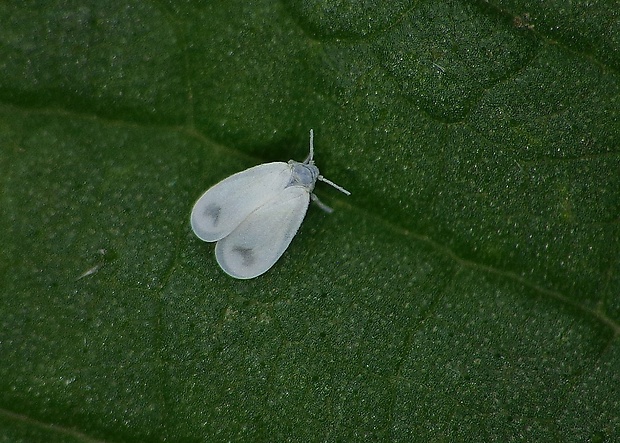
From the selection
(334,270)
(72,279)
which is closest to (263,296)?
(334,270)

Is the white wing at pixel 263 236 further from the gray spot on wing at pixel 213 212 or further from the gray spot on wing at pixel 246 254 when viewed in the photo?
the gray spot on wing at pixel 213 212

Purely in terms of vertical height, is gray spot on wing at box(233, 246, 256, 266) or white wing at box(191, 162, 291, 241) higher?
white wing at box(191, 162, 291, 241)

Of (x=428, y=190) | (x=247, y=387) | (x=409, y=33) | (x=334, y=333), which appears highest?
(x=409, y=33)

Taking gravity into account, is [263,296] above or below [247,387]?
above

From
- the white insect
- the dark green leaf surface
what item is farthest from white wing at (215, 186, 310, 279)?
the dark green leaf surface

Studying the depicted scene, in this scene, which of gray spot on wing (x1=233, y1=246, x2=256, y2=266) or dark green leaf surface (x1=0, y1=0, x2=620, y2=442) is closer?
dark green leaf surface (x1=0, y1=0, x2=620, y2=442)

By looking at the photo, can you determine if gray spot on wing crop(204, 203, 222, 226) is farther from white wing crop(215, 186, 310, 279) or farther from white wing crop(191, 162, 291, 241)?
white wing crop(215, 186, 310, 279)

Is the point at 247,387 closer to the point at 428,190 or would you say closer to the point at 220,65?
the point at 428,190
